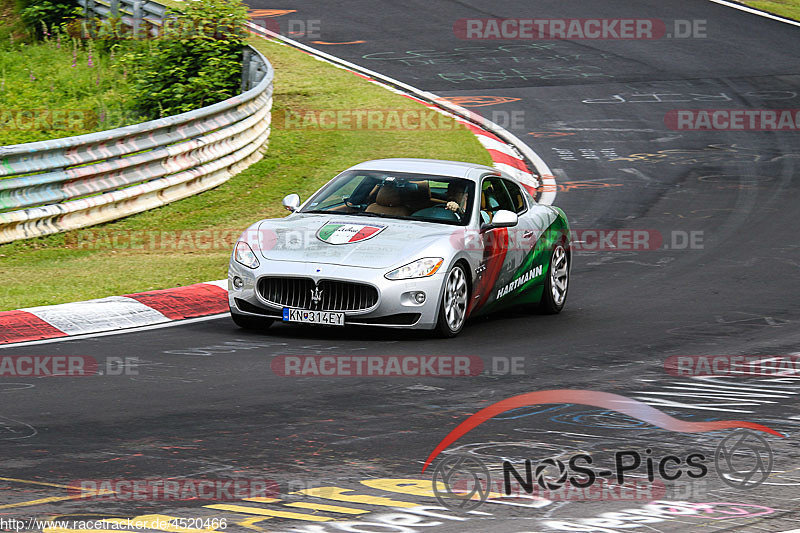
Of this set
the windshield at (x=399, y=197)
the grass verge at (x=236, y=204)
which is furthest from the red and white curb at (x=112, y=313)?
the windshield at (x=399, y=197)

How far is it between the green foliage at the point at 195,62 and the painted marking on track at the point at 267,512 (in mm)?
14818

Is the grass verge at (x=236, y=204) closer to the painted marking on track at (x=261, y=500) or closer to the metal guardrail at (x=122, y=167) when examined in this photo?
the metal guardrail at (x=122, y=167)

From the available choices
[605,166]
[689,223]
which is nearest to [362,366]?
[689,223]

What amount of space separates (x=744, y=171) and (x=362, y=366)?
12.8 meters

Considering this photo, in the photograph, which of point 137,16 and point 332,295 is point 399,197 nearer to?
point 332,295

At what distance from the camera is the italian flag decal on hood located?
10.2 m

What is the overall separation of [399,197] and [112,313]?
2.67 meters

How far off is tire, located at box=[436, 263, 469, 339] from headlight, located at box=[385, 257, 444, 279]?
0.48 feet

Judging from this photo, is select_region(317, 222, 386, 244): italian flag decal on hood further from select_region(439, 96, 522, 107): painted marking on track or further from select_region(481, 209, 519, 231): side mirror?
select_region(439, 96, 522, 107): painted marking on track

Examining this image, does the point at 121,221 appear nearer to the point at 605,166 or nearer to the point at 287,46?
the point at 605,166

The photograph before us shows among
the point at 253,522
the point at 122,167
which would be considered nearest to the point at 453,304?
the point at 253,522

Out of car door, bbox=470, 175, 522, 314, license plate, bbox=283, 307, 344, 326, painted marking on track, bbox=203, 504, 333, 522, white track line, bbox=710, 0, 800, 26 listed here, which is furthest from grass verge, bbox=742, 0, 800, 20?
painted marking on track, bbox=203, 504, 333, 522

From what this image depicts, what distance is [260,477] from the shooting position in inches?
234

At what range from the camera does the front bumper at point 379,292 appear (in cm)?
978
